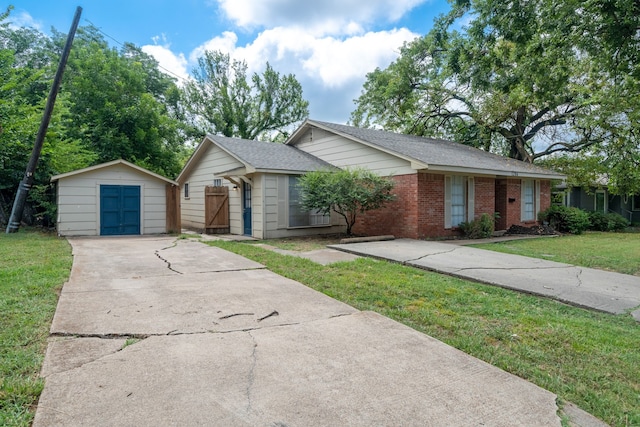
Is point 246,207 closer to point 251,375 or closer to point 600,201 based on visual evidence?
point 251,375

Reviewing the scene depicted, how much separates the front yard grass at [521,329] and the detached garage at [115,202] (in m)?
8.57

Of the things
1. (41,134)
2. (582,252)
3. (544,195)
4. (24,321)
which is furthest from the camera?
(544,195)

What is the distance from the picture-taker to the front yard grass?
8.71ft

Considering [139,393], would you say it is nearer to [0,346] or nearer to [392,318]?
[0,346]

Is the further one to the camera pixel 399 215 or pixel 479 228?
pixel 479 228

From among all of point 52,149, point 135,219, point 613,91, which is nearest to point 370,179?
point 613,91

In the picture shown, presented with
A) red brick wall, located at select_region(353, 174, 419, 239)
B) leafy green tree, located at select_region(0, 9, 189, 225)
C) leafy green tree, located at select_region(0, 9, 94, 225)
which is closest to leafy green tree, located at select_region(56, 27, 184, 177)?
leafy green tree, located at select_region(0, 9, 189, 225)

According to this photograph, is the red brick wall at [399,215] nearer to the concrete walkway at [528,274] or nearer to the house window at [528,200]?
the concrete walkway at [528,274]

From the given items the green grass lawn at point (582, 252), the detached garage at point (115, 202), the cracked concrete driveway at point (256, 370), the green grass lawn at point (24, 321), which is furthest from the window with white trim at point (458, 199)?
the green grass lawn at point (24, 321)

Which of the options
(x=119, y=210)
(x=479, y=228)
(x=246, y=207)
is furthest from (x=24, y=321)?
(x=479, y=228)

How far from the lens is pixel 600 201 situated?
22984 millimetres

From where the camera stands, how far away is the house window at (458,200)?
12.3 metres

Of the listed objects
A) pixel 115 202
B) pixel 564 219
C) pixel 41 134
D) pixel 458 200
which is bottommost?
pixel 564 219

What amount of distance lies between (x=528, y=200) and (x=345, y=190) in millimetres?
9048
